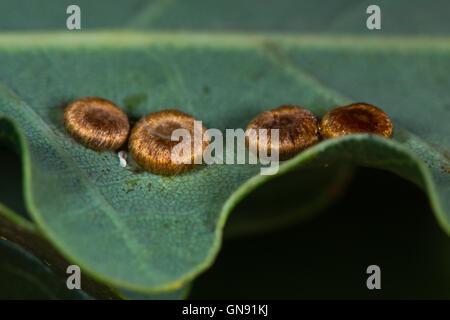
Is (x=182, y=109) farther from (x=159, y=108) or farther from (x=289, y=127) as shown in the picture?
(x=289, y=127)

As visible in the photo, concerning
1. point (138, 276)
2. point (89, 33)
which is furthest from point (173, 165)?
→ point (89, 33)

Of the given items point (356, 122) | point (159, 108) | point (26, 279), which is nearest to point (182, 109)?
point (159, 108)

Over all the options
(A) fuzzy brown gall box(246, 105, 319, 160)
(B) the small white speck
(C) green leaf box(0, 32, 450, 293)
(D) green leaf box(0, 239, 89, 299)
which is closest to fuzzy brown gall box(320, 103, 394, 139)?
(A) fuzzy brown gall box(246, 105, 319, 160)

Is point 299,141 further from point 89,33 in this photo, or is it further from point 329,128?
point 89,33

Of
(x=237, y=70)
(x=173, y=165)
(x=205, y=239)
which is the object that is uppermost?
(x=237, y=70)

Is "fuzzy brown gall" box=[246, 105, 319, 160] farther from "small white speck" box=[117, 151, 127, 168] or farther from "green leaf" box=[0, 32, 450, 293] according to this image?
"small white speck" box=[117, 151, 127, 168]

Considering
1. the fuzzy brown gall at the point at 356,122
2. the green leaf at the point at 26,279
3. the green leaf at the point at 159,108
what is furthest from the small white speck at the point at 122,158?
the fuzzy brown gall at the point at 356,122
